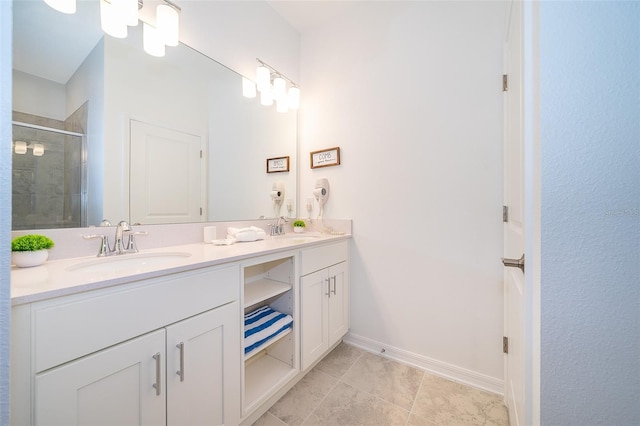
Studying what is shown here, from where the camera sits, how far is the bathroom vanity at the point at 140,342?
1.90 feet

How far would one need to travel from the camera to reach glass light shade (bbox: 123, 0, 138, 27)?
3.55ft

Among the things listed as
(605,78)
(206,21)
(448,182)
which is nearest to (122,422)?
(605,78)

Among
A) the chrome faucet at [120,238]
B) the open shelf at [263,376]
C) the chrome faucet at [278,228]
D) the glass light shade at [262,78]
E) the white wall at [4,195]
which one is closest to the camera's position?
the white wall at [4,195]

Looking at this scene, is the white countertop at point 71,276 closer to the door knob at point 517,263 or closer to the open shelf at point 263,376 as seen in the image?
the open shelf at point 263,376

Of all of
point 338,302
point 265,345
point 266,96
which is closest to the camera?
point 265,345

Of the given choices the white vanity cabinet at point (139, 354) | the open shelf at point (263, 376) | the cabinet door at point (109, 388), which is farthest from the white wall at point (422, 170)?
the cabinet door at point (109, 388)

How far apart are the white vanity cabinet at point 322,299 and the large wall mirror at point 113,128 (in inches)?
25.4

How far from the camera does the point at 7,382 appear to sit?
42 centimetres

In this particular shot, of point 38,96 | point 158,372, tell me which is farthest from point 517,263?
point 38,96

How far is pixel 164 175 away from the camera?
128 cm

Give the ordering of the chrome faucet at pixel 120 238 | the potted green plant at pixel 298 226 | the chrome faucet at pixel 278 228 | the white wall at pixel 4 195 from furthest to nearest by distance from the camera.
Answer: the potted green plant at pixel 298 226 < the chrome faucet at pixel 278 228 < the chrome faucet at pixel 120 238 < the white wall at pixel 4 195

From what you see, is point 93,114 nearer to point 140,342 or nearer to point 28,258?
point 28,258

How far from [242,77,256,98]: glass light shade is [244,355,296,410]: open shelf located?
182cm

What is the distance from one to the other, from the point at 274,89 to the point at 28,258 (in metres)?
1.71
